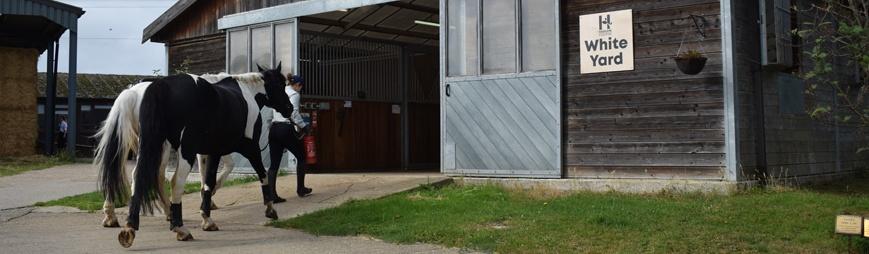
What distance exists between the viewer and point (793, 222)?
295 inches

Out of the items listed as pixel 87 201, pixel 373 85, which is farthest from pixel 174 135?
pixel 373 85

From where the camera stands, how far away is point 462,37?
1177 cm

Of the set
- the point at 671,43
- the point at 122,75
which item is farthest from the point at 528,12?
the point at 122,75

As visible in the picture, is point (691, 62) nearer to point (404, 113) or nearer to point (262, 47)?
point (262, 47)

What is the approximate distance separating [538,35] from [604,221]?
154 inches

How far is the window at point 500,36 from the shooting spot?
1087cm

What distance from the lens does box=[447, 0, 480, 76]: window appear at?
11.6 metres

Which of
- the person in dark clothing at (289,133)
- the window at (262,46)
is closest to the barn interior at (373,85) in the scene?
the window at (262,46)

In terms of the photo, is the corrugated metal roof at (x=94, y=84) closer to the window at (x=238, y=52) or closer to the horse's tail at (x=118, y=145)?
the window at (x=238, y=52)

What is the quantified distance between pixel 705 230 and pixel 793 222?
0.99 meters

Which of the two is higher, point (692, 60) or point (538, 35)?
point (538, 35)

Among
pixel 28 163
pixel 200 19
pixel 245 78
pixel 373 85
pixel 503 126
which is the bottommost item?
pixel 28 163

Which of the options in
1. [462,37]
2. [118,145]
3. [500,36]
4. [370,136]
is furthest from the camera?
[370,136]

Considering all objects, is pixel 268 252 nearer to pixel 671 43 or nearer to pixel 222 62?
pixel 671 43
